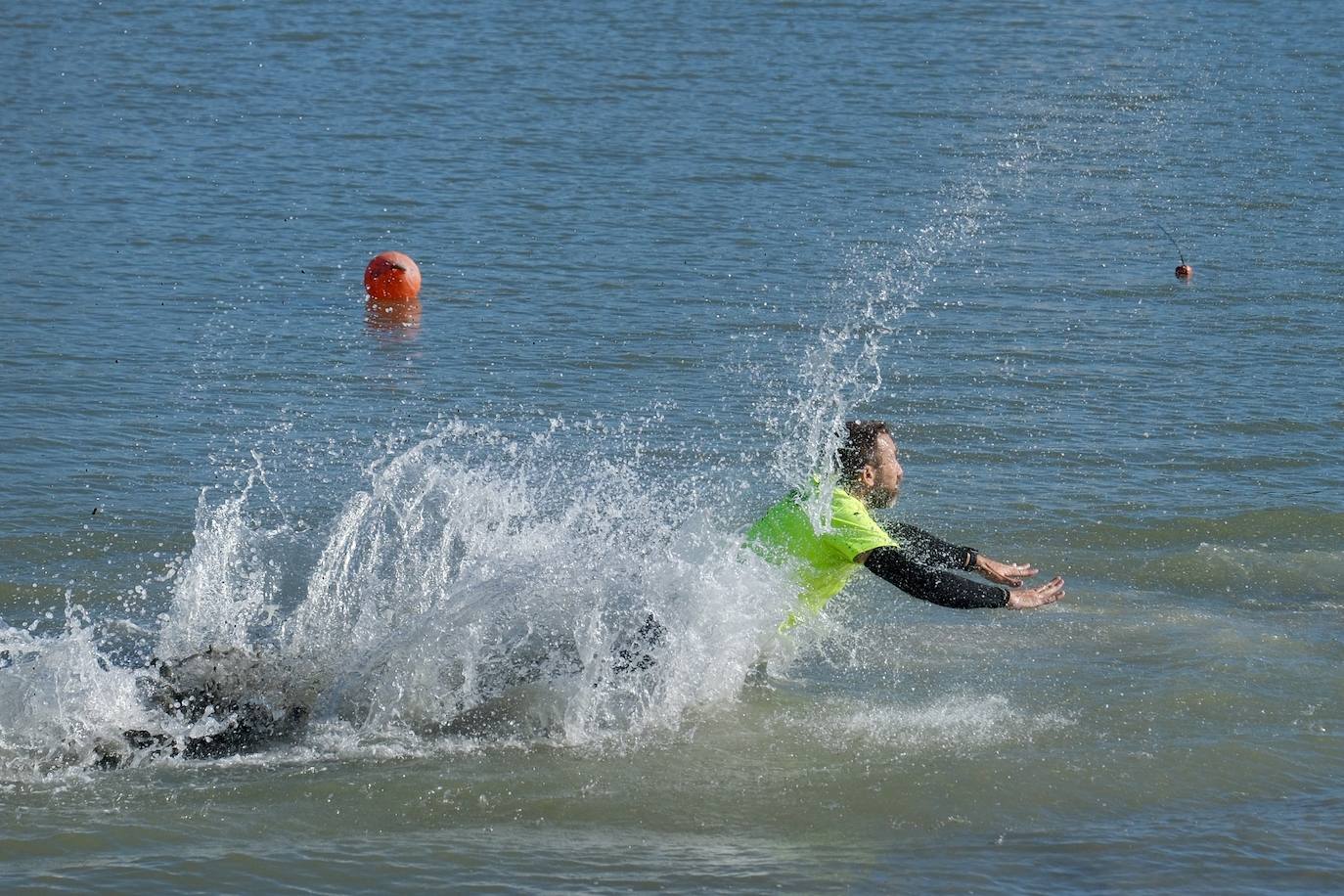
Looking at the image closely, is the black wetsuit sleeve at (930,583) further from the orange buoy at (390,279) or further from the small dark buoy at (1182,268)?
the small dark buoy at (1182,268)

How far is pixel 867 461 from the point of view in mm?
8031

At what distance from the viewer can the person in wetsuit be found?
25.7ft

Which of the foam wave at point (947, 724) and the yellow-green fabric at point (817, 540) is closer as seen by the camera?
the yellow-green fabric at point (817, 540)

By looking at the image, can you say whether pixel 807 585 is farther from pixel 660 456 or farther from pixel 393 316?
pixel 393 316

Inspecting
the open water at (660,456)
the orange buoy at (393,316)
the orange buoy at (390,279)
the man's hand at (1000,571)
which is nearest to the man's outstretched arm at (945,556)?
the man's hand at (1000,571)

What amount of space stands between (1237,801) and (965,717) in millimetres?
1367

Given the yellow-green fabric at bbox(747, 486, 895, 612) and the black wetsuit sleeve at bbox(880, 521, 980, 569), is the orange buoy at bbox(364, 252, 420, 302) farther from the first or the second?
the black wetsuit sleeve at bbox(880, 521, 980, 569)

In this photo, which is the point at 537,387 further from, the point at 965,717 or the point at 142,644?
the point at 965,717

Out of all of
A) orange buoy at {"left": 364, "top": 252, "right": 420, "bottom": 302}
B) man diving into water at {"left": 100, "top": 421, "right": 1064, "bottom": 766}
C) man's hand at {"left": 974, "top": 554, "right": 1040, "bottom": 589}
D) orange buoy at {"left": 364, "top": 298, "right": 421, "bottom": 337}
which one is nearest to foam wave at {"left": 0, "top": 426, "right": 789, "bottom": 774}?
man diving into water at {"left": 100, "top": 421, "right": 1064, "bottom": 766}

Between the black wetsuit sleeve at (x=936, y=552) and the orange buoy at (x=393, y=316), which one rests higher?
the orange buoy at (x=393, y=316)

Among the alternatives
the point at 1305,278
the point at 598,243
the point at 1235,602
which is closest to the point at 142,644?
the point at 1235,602

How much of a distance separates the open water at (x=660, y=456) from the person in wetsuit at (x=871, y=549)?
0.33 m

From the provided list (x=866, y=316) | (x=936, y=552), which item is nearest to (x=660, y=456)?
(x=866, y=316)

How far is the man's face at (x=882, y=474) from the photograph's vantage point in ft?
26.4
